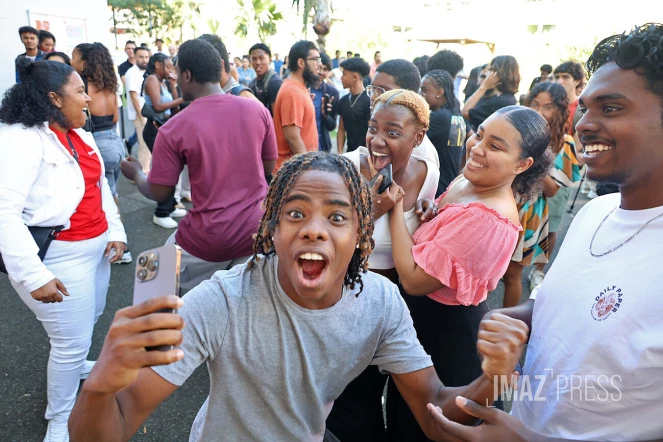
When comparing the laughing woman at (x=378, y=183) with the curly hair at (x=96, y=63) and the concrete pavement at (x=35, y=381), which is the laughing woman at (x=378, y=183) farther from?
the curly hair at (x=96, y=63)

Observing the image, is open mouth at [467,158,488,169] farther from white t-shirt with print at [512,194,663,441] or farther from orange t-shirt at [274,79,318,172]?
orange t-shirt at [274,79,318,172]

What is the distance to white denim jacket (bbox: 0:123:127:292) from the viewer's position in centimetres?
230

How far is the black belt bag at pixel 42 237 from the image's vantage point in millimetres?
2465

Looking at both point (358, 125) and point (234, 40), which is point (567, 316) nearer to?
point (358, 125)

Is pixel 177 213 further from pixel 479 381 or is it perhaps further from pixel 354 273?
pixel 479 381

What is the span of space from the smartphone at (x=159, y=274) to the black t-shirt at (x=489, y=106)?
4.53 meters

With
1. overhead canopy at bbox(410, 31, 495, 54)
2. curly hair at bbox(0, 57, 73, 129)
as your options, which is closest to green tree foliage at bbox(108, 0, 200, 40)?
overhead canopy at bbox(410, 31, 495, 54)

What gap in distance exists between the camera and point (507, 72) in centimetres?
503

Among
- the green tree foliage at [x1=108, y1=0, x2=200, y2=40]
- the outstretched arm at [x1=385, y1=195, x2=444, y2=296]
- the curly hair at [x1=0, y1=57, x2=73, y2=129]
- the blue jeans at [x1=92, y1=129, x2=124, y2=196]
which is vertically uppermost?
the green tree foliage at [x1=108, y1=0, x2=200, y2=40]

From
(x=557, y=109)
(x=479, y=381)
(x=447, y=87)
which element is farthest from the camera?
(x=447, y=87)

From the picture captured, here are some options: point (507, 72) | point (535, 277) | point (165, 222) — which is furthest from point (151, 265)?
point (165, 222)

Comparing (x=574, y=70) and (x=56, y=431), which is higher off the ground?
(x=574, y=70)

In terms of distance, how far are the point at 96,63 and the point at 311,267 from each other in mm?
4184

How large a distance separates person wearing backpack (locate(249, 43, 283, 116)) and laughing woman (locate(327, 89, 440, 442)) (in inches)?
137
